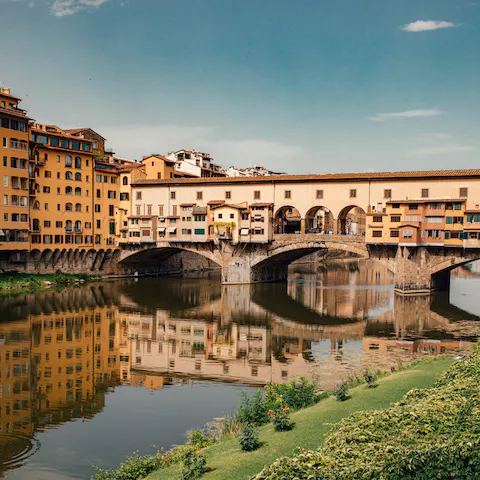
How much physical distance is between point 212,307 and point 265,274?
18.3 m

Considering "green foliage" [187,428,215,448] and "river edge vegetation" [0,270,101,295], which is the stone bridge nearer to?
"river edge vegetation" [0,270,101,295]

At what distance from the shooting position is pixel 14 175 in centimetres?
5075

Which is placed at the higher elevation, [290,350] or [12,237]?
[12,237]

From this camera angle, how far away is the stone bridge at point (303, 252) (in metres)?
48.2

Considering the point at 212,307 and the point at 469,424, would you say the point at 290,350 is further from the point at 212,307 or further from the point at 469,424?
the point at 469,424

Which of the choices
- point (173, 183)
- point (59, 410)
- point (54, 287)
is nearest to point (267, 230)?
point (173, 183)

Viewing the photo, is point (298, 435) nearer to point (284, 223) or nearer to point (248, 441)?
point (248, 441)

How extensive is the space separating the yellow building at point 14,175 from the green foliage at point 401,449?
48.6 metres

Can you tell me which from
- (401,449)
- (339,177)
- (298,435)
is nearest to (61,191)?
(339,177)

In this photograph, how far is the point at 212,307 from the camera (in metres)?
42.5

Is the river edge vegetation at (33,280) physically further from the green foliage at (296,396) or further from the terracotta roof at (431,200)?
the green foliage at (296,396)

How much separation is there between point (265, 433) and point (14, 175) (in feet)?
150

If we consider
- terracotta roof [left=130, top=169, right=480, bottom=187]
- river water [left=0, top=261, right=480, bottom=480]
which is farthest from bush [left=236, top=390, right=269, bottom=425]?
terracotta roof [left=130, top=169, right=480, bottom=187]

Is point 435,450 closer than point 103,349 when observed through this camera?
Yes
